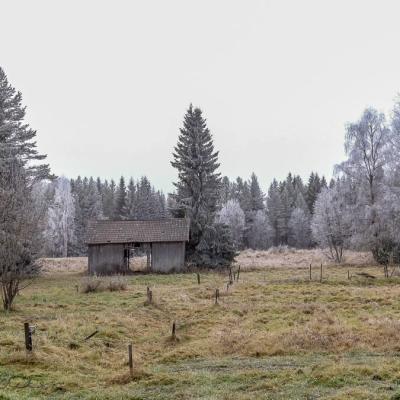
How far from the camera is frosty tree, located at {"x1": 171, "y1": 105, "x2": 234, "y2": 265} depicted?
137 feet

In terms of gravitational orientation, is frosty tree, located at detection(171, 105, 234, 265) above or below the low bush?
above

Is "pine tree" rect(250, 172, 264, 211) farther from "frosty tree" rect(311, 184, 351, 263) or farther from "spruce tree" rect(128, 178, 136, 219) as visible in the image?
"frosty tree" rect(311, 184, 351, 263)

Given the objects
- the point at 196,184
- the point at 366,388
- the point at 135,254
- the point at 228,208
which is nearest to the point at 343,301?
the point at 366,388

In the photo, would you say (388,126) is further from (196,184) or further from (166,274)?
(166,274)

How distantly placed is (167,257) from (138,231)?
12.0ft

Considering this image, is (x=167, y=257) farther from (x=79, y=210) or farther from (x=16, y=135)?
(x=79, y=210)

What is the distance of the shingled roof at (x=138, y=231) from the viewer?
40562 mm

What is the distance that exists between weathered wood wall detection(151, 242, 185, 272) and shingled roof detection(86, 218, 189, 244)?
27.5 inches

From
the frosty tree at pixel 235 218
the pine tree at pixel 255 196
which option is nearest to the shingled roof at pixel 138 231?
the frosty tree at pixel 235 218

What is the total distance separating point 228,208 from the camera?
87625 mm

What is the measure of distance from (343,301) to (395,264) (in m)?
21.0

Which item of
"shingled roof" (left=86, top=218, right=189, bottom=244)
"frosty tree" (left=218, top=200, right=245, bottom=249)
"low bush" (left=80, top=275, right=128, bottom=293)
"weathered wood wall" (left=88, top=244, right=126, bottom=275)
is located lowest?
"low bush" (left=80, top=275, right=128, bottom=293)

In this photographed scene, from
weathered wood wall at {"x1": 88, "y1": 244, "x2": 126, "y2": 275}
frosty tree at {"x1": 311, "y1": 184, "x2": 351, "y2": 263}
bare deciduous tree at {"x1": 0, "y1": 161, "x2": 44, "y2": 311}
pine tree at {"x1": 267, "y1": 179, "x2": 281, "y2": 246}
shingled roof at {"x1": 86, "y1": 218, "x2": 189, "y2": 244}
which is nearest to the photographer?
bare deciduous tree at {"x1": 0, "y1": 161, "x2": 44, "y2": 311}

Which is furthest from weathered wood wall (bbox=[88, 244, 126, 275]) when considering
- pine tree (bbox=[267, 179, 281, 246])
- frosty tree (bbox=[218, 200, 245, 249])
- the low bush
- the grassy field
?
pine tree (bbox=[267, 179, 281, 246])
